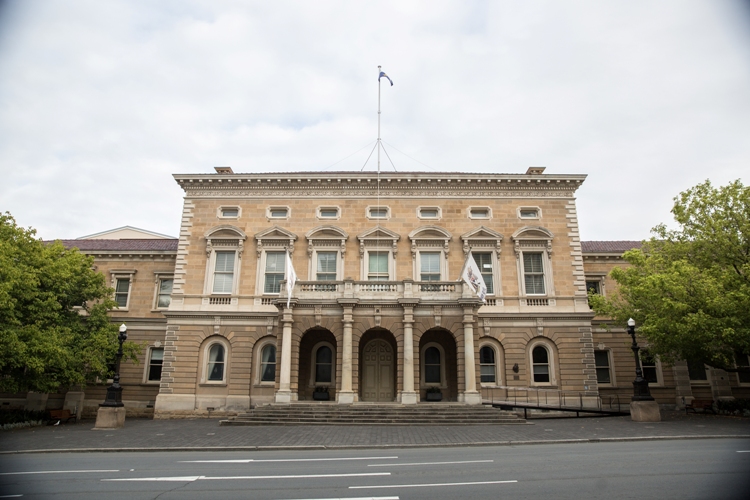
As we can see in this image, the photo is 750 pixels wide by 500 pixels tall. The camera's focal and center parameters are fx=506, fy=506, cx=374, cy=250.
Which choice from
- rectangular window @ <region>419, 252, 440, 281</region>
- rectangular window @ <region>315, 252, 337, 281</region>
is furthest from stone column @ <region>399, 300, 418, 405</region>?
rectangular window @ <region>315, 252, 337, 281</region>

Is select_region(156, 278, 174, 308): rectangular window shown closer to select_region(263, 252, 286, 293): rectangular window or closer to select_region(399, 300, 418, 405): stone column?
select_region(263, 252, 286, 293): rectangular window

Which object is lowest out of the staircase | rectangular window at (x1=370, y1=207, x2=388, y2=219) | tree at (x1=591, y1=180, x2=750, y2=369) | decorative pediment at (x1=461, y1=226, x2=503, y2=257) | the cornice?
the staircase

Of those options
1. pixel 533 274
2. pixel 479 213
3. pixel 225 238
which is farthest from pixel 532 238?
pixel 225 238

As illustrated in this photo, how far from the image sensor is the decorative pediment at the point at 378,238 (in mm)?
29344

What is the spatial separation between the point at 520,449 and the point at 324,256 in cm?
1750

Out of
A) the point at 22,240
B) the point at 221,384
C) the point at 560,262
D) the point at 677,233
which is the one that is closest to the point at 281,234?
the point at 221,384

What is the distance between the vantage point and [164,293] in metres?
32.1

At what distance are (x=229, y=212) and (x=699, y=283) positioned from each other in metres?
24.7

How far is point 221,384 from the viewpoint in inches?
1093

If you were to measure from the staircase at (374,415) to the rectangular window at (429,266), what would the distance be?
8.01 metres

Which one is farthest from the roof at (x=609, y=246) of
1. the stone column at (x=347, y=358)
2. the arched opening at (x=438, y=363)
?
the stone column at (x=347, y=358)

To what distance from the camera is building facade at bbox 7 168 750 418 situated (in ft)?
89.5

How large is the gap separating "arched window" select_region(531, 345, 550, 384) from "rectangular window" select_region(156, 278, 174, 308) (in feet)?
72.8

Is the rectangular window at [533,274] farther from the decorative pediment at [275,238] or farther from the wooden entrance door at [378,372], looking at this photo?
the decorative pediment at [275,238]
